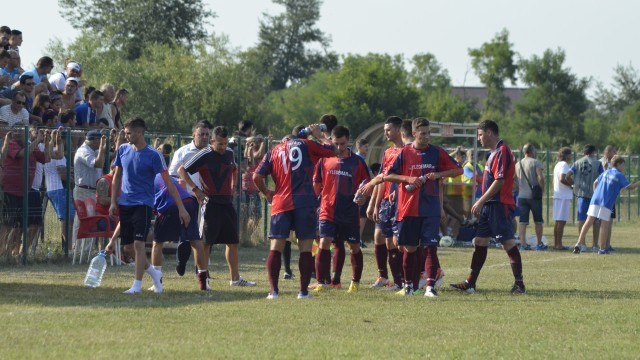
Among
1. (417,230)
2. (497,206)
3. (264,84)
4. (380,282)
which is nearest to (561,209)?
(380,282)

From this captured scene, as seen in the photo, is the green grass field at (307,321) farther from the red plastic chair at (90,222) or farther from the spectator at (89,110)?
the spectator at (89,110)

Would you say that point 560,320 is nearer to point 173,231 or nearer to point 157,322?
point 157,322

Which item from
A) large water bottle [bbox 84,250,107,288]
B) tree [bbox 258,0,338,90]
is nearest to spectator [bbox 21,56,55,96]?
large water bottle [bbox 84,250,107,288]

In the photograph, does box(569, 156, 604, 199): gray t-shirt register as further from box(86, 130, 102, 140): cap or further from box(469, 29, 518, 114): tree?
box(469, 29, 518, 114): tree

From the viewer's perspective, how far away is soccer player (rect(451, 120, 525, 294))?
48.3 feet

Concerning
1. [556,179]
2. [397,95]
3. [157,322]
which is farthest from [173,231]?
[397,95]

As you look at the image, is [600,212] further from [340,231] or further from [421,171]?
[421,171]

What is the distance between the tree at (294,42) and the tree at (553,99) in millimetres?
47113

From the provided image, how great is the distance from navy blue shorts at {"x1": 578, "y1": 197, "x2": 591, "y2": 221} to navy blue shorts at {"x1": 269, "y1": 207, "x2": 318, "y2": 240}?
13300 mm

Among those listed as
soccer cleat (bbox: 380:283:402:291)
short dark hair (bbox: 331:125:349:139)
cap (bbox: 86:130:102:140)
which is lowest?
soccer cleat (bbox: 380:283:402:291)

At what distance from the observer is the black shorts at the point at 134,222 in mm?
13992

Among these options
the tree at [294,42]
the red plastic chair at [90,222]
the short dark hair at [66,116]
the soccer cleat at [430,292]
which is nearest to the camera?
the soccer cleat at [430,292]

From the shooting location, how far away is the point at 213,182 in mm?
14969

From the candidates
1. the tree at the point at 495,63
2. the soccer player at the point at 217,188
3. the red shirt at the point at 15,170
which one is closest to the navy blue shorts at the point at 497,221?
the soccer player at the point at 217,188
